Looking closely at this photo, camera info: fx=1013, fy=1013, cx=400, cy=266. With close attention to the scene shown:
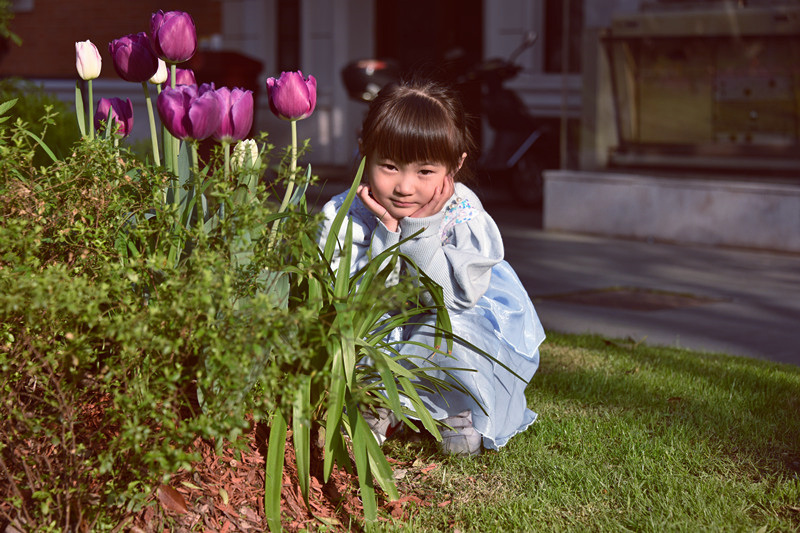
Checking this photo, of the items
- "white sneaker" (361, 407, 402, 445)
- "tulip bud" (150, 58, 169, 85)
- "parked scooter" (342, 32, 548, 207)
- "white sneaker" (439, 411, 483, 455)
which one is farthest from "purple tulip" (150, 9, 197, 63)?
"parked scooter" (342, 32, 548, 207)

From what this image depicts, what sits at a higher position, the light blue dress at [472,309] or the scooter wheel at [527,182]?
the light blue dress at [472,309]

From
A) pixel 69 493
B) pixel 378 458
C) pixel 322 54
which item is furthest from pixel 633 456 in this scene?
pixel 322 54

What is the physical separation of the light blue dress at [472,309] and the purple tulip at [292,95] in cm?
51

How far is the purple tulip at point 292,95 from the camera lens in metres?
2.43

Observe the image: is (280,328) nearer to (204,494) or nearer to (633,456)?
(204,494)

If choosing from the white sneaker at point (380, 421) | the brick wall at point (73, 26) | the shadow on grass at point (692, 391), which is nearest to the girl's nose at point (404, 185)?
the white sneaker at point (380, 421)

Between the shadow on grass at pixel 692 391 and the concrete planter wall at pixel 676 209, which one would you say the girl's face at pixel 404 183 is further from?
the concrete planter wall at pixel 676 209

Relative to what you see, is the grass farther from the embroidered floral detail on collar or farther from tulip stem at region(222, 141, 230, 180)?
tulip stem at region(222, 141, 230, 180)

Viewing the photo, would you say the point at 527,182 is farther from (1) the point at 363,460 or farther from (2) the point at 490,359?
(1) the point at 363,460

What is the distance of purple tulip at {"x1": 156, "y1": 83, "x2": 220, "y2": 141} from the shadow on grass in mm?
1833

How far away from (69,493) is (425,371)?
3.66ft

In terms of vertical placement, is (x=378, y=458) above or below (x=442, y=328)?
below

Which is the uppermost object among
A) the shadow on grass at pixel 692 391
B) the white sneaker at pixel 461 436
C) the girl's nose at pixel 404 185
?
the girl's nose at pixel 404 185

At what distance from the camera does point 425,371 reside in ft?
9.61
